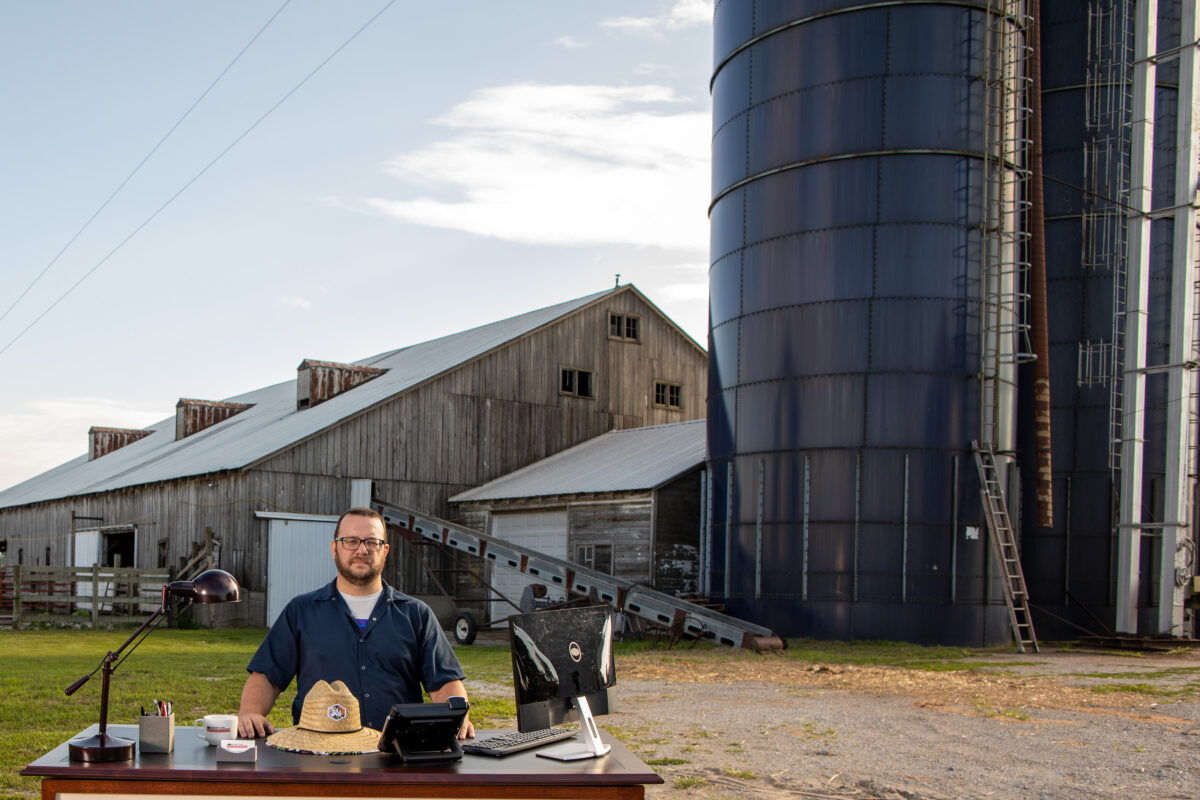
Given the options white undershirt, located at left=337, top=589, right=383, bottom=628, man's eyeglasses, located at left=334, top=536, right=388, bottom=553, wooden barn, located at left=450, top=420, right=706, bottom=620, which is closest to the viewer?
man's eyeglasses, located at left=334, top=536, right=388, bottom=553

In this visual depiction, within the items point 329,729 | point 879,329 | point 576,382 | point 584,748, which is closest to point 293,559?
point 576,382

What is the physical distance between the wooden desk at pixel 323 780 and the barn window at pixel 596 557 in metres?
23.4

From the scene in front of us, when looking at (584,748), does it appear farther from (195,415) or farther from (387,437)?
(195,415)

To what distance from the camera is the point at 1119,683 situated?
1548 cm

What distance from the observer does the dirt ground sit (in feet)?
29.1

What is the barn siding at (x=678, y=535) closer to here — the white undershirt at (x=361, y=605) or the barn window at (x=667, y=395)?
the barn window at (x=667, y=395)

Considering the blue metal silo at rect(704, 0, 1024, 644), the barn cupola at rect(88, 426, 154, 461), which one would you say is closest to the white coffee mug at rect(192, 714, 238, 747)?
the blue metal silo at rect(704, 0, 1024, 644)

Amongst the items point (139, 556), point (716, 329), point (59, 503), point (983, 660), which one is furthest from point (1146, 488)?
point (59, 503)

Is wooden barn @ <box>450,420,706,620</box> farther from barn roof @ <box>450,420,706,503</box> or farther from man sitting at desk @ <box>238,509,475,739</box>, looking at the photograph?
man sitting at desk @ <box>238,509,475,739</box>

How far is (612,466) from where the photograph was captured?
3083cm

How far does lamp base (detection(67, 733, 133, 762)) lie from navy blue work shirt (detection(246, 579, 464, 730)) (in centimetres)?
90

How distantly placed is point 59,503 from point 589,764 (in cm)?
4027

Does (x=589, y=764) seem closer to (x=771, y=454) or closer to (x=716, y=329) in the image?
(x=771, y=454)

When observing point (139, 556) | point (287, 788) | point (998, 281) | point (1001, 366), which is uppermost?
point (998, 281)
